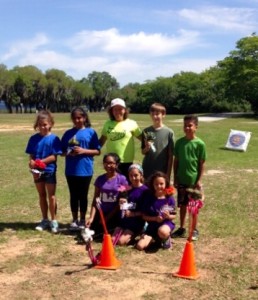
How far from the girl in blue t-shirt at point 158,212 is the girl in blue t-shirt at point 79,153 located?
1009mm

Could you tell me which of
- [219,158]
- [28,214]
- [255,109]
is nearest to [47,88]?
[255,109]

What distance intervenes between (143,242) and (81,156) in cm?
148

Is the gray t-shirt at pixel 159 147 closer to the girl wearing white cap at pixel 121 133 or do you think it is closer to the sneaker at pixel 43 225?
the girl wearing white cap at pixel 121 133

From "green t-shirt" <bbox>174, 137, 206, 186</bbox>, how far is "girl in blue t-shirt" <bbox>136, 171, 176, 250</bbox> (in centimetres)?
43

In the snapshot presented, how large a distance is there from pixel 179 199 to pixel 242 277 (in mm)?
1645

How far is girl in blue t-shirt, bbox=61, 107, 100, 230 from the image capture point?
616cm

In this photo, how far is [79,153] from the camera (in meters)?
6.11

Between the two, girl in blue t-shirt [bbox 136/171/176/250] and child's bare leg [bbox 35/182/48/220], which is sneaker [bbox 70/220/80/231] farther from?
girl in blue t-shirt [bbox 136/171/176/250]

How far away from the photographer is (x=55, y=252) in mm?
5414

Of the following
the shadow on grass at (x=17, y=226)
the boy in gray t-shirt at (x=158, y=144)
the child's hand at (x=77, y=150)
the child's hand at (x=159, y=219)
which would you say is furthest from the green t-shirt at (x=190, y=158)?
the shadow on grass at (x=17, y=226)

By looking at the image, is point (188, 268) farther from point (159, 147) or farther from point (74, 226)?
point (74, 226)

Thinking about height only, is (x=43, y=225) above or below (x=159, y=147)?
below

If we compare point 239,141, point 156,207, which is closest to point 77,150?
point 156,207

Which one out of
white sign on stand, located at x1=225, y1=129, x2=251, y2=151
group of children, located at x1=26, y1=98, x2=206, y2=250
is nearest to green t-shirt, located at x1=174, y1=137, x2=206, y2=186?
group of children, located at x1=26, y1=98, x2=206, y2=250
